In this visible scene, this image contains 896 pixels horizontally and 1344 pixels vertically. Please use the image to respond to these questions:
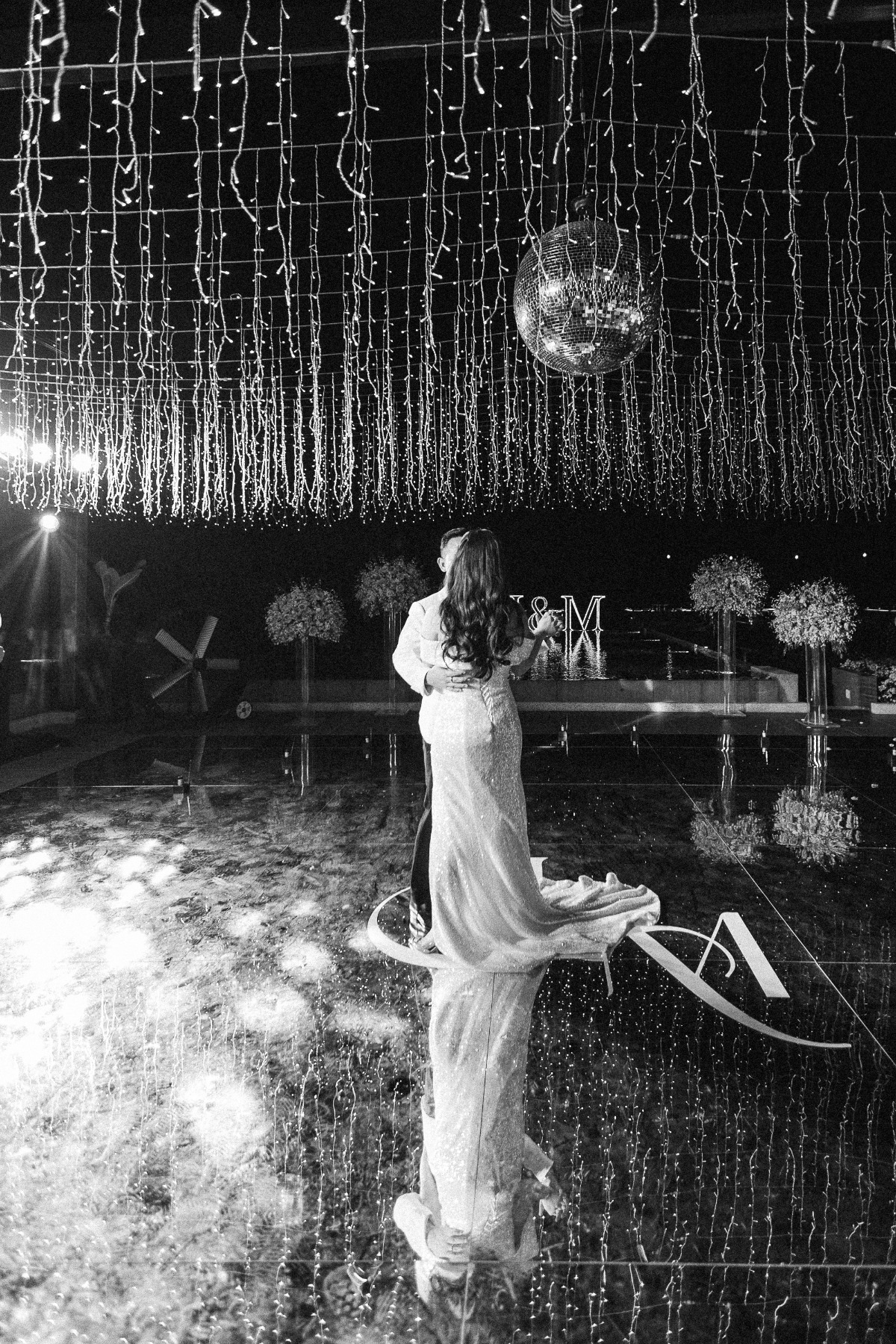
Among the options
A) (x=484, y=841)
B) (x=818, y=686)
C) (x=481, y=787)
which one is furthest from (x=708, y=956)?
(x=818, y=686)

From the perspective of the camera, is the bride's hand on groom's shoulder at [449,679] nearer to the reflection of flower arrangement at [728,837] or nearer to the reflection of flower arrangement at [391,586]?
the reflection of flower arrangement at [728,837]

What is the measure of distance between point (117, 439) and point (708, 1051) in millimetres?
11551

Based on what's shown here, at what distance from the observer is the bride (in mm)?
3658

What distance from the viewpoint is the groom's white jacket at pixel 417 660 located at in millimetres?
3863

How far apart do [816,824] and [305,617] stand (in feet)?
28.9

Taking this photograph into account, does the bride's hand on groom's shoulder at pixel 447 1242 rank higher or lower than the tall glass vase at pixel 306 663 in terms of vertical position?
lower

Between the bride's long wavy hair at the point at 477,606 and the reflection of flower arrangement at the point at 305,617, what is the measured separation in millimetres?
9859

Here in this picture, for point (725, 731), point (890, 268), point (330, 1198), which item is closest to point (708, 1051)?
point (330, 1198)

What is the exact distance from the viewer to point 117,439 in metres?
11.9

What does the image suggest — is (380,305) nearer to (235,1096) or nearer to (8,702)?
(8,702)

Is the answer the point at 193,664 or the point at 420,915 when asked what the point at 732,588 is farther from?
the point at 420,915

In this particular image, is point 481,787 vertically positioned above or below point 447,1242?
above

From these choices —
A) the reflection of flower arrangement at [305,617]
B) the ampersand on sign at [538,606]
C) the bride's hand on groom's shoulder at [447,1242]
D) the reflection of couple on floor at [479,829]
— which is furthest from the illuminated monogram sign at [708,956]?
the ampersand on sign at [538,606]

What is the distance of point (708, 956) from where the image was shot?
3.82 m
